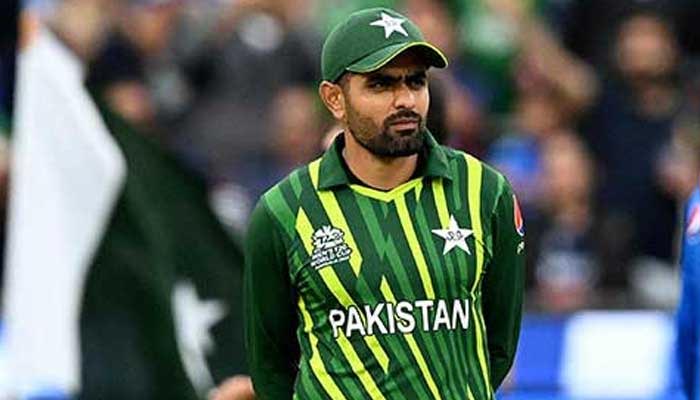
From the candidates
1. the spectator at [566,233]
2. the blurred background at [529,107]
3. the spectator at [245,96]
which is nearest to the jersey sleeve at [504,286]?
the blurred background at [529,107]

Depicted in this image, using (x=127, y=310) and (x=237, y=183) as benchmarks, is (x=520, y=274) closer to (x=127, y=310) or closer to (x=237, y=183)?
(x=127, y=310)

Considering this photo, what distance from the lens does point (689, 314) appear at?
8.24m

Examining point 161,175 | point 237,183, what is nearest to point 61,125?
point 161,175

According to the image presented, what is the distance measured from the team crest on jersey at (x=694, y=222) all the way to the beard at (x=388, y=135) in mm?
1541

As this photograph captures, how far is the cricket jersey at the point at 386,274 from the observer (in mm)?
6852

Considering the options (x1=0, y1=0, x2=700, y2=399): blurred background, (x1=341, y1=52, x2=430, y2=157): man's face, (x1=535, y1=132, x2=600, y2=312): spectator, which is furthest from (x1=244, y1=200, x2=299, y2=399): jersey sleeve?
(x1=535, y1=132, x2=600, y2=312): spectator

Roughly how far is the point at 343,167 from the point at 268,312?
1.56ft

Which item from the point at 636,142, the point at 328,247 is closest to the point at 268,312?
the point at 328,247

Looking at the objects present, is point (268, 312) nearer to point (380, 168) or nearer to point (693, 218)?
point (380, 168)

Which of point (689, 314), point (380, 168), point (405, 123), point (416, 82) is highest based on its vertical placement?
point (416, 82)

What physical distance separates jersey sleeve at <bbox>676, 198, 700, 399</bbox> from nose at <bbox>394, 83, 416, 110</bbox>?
1.68 m

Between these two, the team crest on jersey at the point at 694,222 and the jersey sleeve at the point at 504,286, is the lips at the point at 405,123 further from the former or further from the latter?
the team crest on jersey at the point at 694,222

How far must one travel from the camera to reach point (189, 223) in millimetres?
10719

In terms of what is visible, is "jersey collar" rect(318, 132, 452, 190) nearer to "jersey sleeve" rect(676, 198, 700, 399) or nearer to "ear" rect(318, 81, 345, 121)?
"ear" rect(318, 81, 345, 121)
